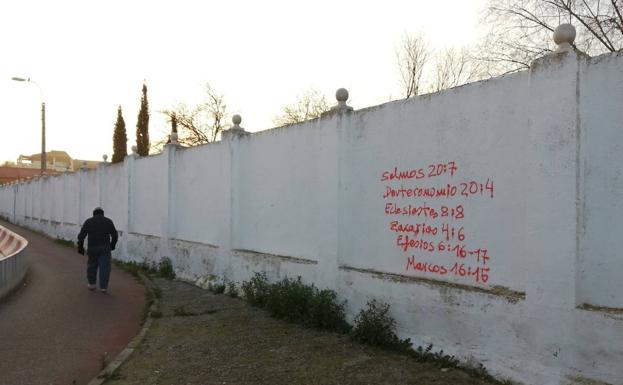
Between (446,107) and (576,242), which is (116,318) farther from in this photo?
(576,242)

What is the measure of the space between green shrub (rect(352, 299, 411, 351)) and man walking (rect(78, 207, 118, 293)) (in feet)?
19.2

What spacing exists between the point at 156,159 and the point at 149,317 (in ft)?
19.6

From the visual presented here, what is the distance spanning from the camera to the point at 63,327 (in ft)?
23.7

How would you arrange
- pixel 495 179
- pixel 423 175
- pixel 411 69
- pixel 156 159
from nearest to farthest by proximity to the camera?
1. pixel 495 179
2. pixel 423 175
3. pixel 156 159
4. pixel 411 69

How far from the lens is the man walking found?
32.7ft

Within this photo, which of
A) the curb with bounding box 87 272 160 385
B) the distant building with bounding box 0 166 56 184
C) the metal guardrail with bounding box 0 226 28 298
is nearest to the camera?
the curb with bounding box 87 272 160 385

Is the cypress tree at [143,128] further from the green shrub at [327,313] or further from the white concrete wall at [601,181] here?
the white concrete wall at [601,181]

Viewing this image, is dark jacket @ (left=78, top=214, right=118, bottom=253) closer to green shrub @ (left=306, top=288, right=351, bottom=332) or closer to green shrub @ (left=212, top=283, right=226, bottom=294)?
green shrub @ (left=212, top=283, right=226, bottom=294)

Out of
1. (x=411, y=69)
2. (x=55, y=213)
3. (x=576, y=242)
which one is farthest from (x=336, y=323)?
(x=411, y=69)

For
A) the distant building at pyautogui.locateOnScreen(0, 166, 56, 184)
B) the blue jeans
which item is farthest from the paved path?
the distant building at pyautogui.locateOnScreen(0, 166, 56, 184)

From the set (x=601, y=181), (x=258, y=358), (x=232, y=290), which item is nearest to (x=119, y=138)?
(x=232, y=290)

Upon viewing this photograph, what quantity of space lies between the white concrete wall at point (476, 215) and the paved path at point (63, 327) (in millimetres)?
2395

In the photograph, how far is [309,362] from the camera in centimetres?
539

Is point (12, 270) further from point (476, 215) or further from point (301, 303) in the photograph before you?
point (476, 215)
